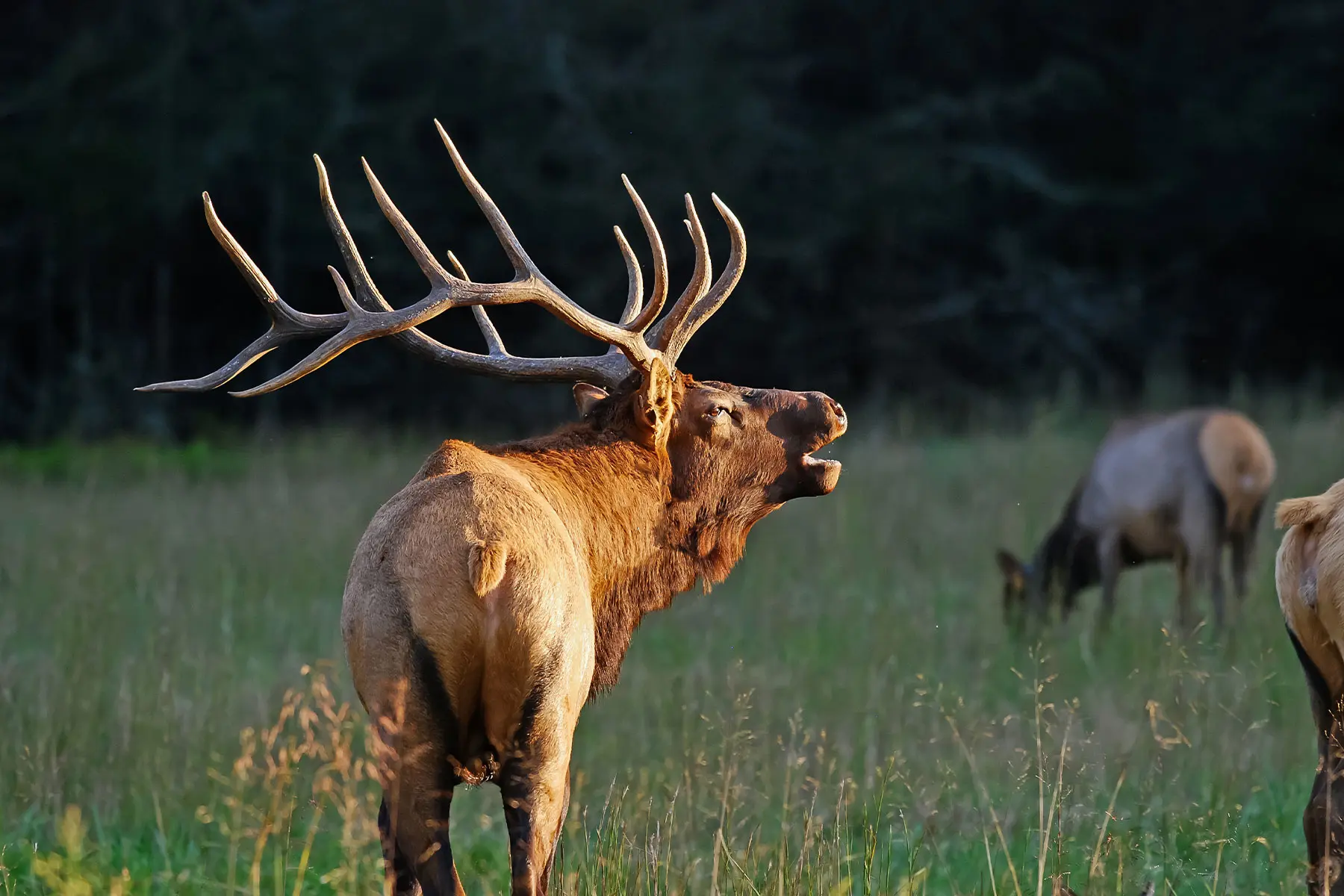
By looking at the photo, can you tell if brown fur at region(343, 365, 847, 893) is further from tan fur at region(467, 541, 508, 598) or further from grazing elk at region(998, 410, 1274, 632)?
grazing elk at region(998, 410, 1274, 632)

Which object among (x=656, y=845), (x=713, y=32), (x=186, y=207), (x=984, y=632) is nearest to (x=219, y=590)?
(x=984, y=632)

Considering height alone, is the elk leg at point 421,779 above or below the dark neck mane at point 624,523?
below

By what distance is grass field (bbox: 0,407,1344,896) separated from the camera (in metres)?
4.65

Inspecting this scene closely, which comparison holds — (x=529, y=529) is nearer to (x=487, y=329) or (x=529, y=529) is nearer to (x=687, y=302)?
(x=687, y=302)

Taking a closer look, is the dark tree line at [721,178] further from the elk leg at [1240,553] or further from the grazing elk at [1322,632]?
the grazing elk at [1322,632]

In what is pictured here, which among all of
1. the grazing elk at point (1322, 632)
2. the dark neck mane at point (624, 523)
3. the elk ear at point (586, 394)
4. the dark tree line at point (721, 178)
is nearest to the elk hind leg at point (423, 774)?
the dark neck mane at point (624, 523)

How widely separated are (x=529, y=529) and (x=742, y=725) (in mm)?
3191

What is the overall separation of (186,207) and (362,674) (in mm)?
17205

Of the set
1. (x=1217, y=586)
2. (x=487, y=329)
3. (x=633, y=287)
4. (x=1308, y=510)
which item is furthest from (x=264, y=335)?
(x=1217, y=586)

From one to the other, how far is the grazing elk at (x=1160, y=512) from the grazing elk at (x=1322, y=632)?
4.89m

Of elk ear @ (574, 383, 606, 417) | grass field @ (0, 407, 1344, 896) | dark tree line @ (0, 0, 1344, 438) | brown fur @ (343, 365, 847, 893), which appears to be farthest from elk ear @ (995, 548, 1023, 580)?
dark tree line @ (0, 0, 1344, 438)

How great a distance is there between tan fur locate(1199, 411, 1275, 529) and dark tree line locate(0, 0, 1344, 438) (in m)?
9.91

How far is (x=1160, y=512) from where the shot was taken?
9.88 m

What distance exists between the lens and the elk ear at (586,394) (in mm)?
4805
